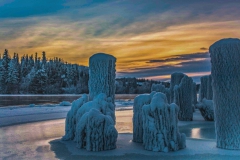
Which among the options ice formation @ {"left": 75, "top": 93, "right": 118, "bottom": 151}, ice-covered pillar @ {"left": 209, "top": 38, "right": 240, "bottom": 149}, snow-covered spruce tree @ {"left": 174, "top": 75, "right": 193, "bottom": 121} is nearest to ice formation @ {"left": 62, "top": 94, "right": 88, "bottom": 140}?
ice formation @ {"left": 75, "top": 93, "right": 118, "bottom": 151}

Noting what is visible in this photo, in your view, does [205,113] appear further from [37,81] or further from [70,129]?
[37,81]

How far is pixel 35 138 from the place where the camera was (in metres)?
10.6

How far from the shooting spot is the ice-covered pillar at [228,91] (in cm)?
848

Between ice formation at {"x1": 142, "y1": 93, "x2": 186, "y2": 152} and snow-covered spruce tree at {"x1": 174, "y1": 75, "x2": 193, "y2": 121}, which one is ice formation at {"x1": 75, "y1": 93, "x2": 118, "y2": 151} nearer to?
ice formation at {"x1": 142, "y1": 93, "x2": 186, "y2": 152}

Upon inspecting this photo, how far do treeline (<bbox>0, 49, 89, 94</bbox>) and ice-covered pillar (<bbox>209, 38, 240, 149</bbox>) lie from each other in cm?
8291

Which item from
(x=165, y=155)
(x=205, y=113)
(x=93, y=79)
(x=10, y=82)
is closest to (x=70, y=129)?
(x=93, y=79)

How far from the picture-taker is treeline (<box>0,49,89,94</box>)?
3339 inches

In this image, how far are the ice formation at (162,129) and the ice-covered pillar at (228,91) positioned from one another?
1.33 metres

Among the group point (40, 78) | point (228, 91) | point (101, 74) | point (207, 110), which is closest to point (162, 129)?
point (228, 91)

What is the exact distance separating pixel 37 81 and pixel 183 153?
8706 centimetres

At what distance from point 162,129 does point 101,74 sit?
377 cm

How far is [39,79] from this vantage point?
89875 mm

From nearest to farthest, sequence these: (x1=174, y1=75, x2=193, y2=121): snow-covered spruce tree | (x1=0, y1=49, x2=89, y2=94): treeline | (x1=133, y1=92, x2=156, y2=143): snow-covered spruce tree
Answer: (x1=133, y1=92, x2=156, y2=143): snow-covered spruce tree, (x1=174, y1=75, x2=193, y2=121): snow-covered spruce tree, (x1=0, y1=49, x2=89, y2=94): treeline

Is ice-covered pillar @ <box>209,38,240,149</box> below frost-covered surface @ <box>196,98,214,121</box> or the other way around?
the other way around
